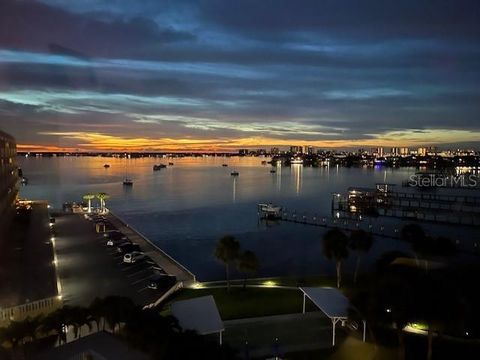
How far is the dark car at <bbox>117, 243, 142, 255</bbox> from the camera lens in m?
24.0

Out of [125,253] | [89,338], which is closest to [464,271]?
[89,338]

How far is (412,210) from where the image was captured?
48.4 m

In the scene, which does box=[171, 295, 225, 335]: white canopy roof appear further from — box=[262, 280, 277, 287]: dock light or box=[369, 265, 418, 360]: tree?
box=[262, 280, 277, 287]: dock light

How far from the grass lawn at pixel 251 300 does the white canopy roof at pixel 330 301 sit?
1.22m

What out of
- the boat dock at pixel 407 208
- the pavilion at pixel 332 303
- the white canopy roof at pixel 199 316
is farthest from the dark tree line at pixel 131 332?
the boat dock at pixel 407 208

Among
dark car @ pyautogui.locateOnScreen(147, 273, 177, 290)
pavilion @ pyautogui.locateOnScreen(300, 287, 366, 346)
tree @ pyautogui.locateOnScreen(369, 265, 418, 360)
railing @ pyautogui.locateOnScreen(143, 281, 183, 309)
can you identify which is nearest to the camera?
tree @ pyautogui.locateOnScreen(369, 265, 418, 360)

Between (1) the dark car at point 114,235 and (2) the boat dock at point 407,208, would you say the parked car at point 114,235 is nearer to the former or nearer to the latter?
(1) the dark car at point 114,235

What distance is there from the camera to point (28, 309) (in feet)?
40.8

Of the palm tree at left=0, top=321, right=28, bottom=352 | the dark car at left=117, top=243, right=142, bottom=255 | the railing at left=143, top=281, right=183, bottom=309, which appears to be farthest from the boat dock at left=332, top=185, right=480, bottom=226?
the palm tree at left=0, top=321, right=28, bottom=352

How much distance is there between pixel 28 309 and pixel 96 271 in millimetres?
7642

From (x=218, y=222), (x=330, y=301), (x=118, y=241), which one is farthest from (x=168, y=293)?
(x=218, y=222)

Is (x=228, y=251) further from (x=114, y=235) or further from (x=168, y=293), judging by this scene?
(x=114, y=235)

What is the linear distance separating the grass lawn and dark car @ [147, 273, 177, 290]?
0.83 metres

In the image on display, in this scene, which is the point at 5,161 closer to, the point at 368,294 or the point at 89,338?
the point at 89,338
